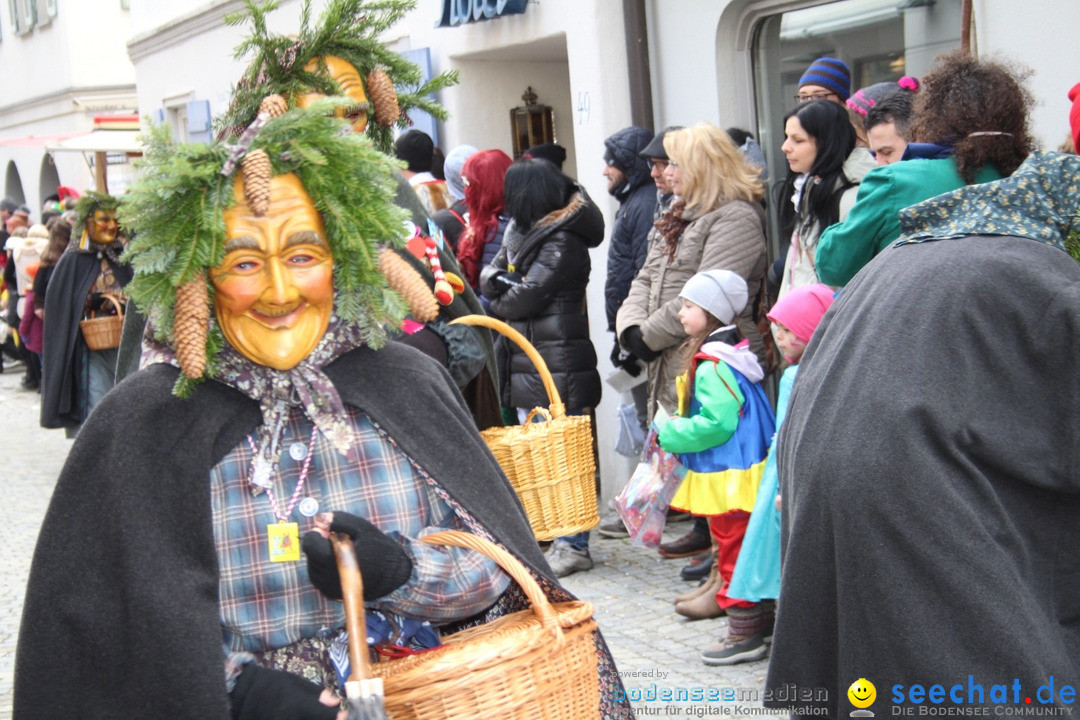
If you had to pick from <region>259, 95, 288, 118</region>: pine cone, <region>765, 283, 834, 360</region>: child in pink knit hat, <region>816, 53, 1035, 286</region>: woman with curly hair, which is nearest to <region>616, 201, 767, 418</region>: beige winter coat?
<region>765, 283, 834, 360</region>: child in pink knit hat

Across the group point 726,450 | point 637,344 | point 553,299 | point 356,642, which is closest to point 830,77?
point 637,344

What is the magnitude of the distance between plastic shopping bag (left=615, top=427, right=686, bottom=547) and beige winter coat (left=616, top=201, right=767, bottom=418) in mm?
512

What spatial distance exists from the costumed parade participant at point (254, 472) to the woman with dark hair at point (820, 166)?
284 cm

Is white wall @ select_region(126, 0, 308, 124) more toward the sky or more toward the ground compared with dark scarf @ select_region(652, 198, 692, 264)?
more toward the sky

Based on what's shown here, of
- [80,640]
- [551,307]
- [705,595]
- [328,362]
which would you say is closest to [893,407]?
[328,362]

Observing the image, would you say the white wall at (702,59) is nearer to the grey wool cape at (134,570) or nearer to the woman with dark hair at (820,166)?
the woman with dark hair at (820,166)

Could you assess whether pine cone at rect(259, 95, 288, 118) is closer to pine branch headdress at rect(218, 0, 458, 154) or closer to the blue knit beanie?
pine branch headdress at rect(218, 0, 458, 154)

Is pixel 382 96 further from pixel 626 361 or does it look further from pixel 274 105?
pixel 626 361

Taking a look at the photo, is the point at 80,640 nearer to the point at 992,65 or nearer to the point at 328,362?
the point at 328,362

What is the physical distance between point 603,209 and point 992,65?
16.0 feet

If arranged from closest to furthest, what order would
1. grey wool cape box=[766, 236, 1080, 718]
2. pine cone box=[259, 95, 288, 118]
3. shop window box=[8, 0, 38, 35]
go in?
grey wool cape box=[766, 236, 1080, 718]
pine cone box=[259, 95, 288, 118]
shop window box=[8, 0, 38, 35]

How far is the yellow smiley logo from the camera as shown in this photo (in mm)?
2729

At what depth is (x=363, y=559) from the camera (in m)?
2.44

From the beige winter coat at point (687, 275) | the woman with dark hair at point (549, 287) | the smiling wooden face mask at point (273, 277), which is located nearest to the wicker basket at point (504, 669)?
the smiling wooden face mask at point (273, 277)
